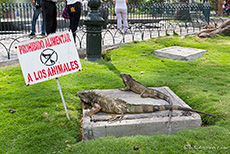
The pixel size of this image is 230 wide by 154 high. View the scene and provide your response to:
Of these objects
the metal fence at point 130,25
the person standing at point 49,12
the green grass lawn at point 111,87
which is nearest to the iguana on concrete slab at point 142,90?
the green grass lawn at point 111,87

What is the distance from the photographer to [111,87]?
16.4 feet

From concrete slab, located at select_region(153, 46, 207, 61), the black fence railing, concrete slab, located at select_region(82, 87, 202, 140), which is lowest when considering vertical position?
concrete slab, located at select_region(82, 87, 202, 140)

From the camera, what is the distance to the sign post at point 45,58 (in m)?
3.63

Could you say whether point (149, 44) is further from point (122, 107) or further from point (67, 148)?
point (67, 148)

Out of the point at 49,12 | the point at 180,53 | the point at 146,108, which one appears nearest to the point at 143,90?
the point at 146,108

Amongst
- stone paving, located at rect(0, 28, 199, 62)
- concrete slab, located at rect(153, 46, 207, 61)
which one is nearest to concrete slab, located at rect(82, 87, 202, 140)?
concrete slab, located at rect(153, 46, 207, 61)

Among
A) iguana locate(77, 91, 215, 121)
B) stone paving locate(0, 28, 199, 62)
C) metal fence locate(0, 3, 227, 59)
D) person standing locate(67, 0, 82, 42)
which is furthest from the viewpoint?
metal fence locate(0, 3, 227, 59)

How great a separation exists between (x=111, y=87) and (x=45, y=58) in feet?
5.62

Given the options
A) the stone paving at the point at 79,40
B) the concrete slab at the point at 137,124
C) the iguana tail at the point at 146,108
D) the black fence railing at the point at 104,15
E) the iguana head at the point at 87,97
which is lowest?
the concrete slab at the point at 137,124

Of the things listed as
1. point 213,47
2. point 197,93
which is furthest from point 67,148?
point 213,47

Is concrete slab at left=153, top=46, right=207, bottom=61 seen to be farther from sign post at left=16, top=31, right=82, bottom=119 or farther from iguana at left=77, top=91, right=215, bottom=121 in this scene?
sign post at left=16, top=31, right=82, bottom=119

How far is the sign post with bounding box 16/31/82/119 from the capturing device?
3.63 metres

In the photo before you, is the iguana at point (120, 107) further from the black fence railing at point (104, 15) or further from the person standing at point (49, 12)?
the black fence railing at point (104, 15)

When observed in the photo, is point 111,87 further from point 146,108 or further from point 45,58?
point 45,58
